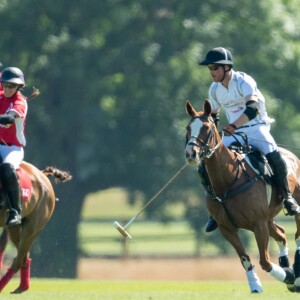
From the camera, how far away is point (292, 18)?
31875 millimetres

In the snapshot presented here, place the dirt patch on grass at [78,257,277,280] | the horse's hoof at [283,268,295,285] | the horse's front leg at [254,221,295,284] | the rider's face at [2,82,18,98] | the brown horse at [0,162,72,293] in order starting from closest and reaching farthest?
1. the horse's front leg at [254,221,295,284]
2. the rider's face at [2,82,18,98]
3. the horse's hoof at [283,268,295,285]
4. the brown horse at [0,162,72,293]
5. the dirt patch on grass at [78,257,277,280]

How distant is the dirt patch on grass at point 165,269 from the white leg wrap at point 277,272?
1447 cm

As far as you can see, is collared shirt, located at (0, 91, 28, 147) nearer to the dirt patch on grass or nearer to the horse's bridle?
the horse's bridle

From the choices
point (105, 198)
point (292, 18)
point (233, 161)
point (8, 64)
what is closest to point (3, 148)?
point (233, 161)

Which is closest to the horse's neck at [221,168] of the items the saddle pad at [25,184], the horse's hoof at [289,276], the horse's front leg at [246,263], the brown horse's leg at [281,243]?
the horse's front leg at [246,263]

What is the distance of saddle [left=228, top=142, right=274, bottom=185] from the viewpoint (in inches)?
566

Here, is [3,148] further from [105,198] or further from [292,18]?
[105,198]

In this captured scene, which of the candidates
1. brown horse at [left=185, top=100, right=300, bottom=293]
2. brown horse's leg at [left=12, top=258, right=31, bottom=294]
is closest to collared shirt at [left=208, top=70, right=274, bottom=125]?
brown horse at [left=185, top=100, right=300, bottom=293]

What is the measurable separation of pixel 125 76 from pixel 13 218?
1621 cm

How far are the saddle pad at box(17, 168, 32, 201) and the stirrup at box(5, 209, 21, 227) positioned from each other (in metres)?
0.34

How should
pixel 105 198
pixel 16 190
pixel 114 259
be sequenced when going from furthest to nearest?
1. pixel 105 198
2. pixel 114 259
3. pixel 16 190

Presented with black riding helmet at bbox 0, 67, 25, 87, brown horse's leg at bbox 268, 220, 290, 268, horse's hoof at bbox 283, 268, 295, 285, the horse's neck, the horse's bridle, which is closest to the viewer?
the horse's bridle

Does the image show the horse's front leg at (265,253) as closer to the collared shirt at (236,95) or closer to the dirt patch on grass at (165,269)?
the collared shirt at (236,95)

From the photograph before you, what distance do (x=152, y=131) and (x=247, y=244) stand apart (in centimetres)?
473
